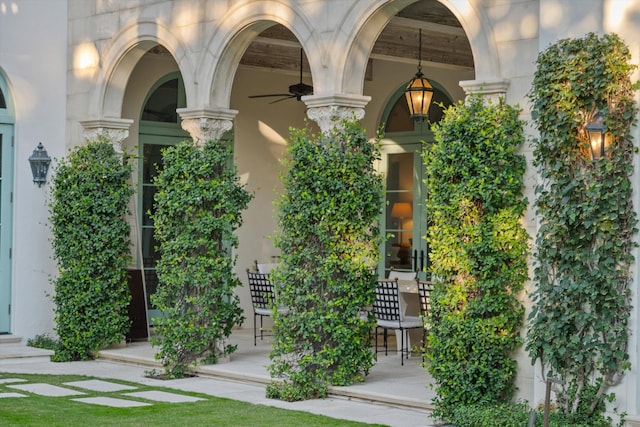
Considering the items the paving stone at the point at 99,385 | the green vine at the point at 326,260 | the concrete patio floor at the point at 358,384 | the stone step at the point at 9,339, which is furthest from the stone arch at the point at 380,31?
the stone step at the point at 9,339

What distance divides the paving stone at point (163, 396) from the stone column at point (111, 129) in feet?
11.6

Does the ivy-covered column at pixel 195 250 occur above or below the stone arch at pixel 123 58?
below

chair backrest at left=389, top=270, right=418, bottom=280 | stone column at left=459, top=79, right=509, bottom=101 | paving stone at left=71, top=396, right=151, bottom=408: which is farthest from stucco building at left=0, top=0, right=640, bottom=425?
paving stone at left=71, top=396, right=151, bottom=408

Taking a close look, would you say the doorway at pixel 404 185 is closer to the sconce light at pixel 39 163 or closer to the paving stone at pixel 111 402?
the sconce light at pixel 39 163

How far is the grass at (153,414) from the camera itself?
7211 mm

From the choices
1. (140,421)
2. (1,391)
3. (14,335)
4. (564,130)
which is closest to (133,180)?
(14,335)

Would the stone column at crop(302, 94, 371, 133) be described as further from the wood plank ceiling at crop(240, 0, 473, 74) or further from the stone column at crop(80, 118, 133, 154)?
the stone column at crop(80, 118, 133, 154)

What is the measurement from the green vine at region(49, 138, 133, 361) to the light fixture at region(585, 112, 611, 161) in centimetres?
577

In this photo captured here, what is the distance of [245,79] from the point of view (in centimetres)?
Answer: 1343

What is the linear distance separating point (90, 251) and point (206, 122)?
2.04m

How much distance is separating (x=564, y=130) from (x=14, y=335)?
23.7 ft

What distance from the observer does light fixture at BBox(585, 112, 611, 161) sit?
21.9ft

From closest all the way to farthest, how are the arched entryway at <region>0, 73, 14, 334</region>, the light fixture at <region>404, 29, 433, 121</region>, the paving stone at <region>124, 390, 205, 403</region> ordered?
1. the paving stone at <region>124, 390, 205, 403</region>
2. the light fixture at <region>404, 29, 433, 121</region>
3. the arched entryway at <region>0, 73, 14, 334</region>

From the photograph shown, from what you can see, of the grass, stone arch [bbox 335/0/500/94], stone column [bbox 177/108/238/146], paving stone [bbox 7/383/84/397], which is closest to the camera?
the grass
